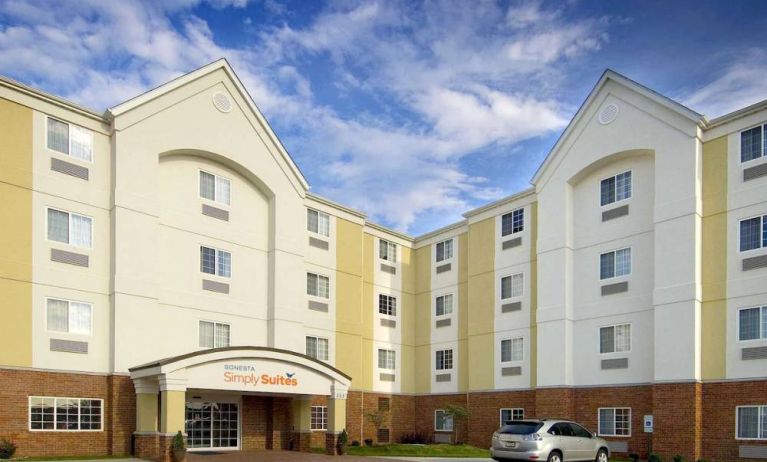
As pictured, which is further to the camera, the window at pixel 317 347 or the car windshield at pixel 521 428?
the window at pixel 317 347

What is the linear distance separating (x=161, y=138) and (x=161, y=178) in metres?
1.58

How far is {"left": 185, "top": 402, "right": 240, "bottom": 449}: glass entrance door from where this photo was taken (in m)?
26.1


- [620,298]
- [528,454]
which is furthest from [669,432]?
[528,454]

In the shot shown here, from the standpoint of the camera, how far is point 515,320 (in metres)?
31.4

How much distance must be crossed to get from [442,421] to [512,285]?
813 cm

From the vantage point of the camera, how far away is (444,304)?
118ft

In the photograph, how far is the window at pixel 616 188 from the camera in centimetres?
2778

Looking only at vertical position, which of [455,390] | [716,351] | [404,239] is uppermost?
[404,239]

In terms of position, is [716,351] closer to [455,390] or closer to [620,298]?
[620,298]

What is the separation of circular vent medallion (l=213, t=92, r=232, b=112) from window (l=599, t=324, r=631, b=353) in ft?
59.8

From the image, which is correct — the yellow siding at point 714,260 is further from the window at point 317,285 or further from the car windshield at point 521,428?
the window at point 317,285

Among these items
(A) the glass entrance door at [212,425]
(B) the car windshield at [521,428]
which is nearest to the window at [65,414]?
(A) the glass entrance door at [212,425]

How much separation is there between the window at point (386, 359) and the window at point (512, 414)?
692 cm

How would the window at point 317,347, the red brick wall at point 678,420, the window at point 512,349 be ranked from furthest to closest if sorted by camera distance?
the window at point 317,347 < the window at point 512,349 < the red brick wall at point 678,420
